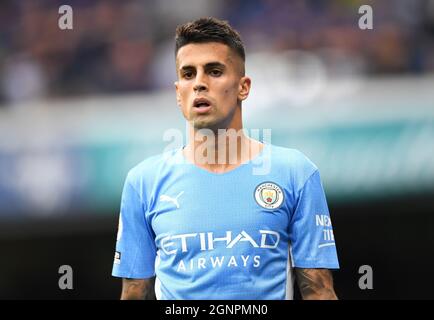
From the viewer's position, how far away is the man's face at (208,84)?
4.86 m

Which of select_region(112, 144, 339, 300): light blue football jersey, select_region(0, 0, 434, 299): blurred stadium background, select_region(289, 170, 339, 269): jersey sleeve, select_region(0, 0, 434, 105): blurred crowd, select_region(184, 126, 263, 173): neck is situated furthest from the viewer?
select_region(0, 0, 434, 105): blurred crowd

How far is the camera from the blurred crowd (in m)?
8.81

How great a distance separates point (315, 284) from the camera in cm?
485

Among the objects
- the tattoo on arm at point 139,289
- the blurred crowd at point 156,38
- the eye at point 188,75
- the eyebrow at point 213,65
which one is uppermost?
the blurred crowd at point 156,38

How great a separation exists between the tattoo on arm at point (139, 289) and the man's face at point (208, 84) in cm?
103

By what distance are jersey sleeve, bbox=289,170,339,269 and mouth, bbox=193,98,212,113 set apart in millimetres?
746

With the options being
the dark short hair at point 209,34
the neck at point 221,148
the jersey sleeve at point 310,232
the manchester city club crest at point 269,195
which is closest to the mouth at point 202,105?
the neck at point 221,148

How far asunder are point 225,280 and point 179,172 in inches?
30.0

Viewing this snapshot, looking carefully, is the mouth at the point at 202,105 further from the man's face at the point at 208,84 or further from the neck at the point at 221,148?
the neck at the point at 221,148

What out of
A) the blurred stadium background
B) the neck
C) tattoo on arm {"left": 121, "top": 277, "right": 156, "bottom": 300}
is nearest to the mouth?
the neck

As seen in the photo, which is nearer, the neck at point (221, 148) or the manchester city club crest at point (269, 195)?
the manchester city club crest at point (269, 195)

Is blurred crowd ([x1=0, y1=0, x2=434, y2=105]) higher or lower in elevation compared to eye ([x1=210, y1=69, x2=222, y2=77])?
higher

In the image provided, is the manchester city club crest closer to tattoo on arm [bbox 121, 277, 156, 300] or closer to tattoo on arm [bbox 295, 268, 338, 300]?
tattoo on arm [bbox 295, 268, 338, 300]

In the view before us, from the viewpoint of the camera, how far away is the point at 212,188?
4.93m
